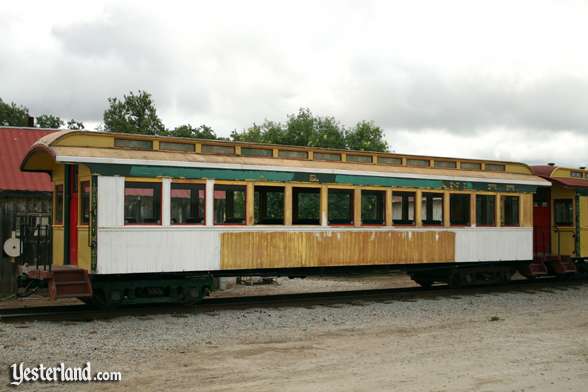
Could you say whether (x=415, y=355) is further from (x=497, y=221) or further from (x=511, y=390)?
(x=497, y=221)

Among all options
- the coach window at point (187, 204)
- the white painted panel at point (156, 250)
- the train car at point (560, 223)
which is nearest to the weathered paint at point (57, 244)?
the white painted panel at point (156, 250)

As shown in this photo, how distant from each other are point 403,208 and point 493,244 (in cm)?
322

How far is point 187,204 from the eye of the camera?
12969mm

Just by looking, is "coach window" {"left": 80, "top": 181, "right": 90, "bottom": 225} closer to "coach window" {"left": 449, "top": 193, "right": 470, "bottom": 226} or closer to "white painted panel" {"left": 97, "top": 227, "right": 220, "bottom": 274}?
"white painted panel" {"left": 97, "top": 227, "right": 220, "bottom": 274}

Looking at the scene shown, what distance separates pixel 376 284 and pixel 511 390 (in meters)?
13.7

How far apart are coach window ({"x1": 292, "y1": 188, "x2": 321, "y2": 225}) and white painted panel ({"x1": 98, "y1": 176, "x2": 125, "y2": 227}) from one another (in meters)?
3.59

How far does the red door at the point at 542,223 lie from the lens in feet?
65.4

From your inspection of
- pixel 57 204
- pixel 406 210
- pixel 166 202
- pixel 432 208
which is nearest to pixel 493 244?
pixel 432 208

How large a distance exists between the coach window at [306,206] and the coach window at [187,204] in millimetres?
→ 2039

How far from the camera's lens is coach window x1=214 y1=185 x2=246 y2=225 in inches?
521

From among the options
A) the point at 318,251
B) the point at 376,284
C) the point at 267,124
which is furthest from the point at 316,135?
the point at 318,251

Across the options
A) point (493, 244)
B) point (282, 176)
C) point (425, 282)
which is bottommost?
point (425, 282)

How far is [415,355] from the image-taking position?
353 inches

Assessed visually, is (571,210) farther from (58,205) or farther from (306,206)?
(58,205)
